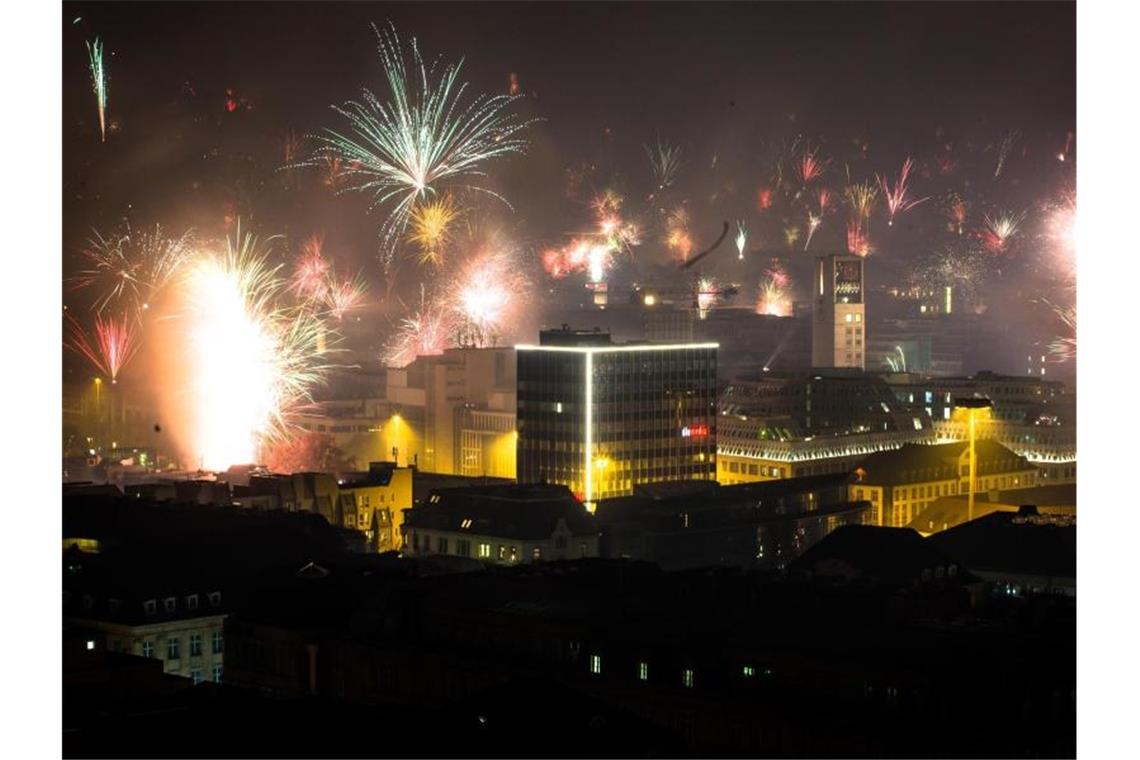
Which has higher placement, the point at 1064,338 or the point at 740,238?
the point at 740,238

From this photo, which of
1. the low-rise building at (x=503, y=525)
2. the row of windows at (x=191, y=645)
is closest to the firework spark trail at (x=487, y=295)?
the low-rise building at (x=503, y=525)

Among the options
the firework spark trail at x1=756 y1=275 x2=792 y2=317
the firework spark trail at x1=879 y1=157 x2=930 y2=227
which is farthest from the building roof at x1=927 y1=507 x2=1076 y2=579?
the firework spark trail at x1=879 y1=157 x2=930 y2=227

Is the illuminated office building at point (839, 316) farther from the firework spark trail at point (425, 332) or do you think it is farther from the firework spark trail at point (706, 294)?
the firework spark trail at point (425, 332)

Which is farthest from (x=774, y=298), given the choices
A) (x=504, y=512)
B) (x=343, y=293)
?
(x=504, y=512)

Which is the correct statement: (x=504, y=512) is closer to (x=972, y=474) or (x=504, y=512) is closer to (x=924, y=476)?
(x=972, y=474)

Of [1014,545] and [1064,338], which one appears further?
[1064,338]

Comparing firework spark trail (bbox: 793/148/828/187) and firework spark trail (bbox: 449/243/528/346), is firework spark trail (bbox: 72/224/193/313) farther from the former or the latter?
firework spark trail (bbox: 793/148/828/187)

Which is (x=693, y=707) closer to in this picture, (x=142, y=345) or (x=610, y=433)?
(x=610, y=433)
